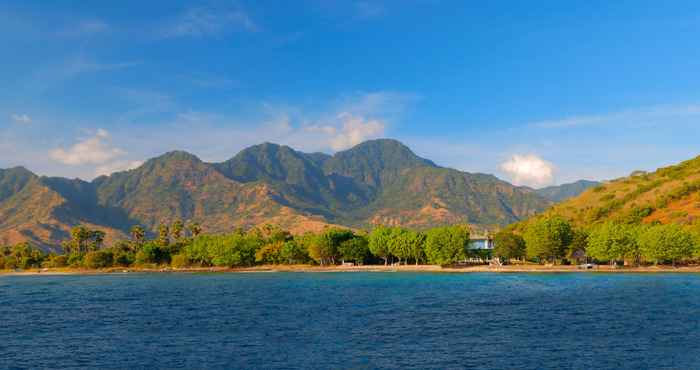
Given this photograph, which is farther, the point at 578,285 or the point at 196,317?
the point at 578,285

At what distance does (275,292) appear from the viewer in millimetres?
150625

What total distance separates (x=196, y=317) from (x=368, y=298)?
139ft

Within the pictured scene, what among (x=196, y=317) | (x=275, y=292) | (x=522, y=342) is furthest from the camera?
(x=275, y=292)

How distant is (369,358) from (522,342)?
21.1 meters

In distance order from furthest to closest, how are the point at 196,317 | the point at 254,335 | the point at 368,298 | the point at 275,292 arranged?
1. the point at 275,292
2. the point at 368,298
3. the point at 196,317
4. the point at 254,335

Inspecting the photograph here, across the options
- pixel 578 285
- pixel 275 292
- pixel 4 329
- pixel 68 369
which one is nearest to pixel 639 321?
pixel 578 285

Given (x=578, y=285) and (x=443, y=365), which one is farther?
(x=578, y=285)

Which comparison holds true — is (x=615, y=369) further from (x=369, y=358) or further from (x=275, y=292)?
(x=275, y=292)

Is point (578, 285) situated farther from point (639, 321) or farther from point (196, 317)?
point (196, 317)

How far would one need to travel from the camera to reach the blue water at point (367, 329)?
63906 mm

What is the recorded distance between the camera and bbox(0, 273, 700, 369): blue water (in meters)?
63.9

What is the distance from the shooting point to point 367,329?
8475cm

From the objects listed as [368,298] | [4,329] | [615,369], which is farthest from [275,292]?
[615,369]

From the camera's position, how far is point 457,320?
92.5 m
